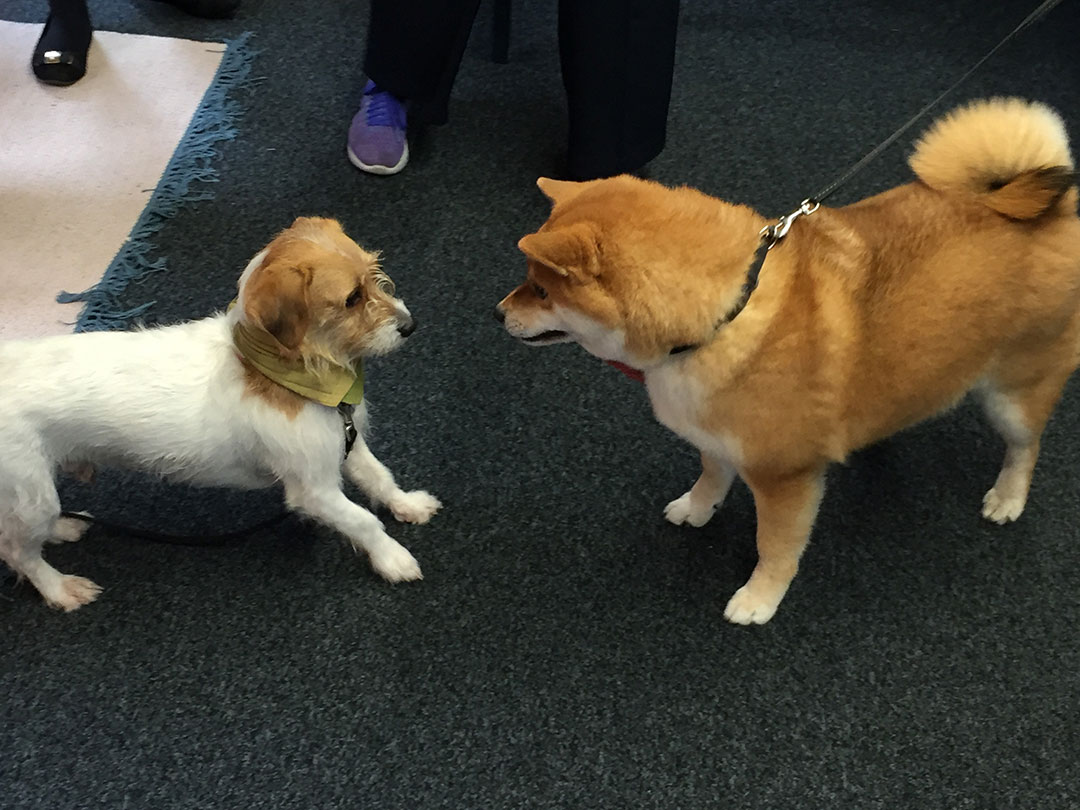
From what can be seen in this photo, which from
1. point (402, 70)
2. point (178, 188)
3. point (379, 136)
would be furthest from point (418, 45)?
point (178, 188)

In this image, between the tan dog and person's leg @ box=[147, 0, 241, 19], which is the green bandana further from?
person's leg @ box=[147, 0, 241, 19]

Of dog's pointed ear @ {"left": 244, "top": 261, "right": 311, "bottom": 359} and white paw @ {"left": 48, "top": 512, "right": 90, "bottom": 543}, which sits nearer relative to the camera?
dog's pointed ear @ {"left": 244, "top": 261, "right": 311, "bottom": 359}

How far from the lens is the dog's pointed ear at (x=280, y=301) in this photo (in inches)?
47.0

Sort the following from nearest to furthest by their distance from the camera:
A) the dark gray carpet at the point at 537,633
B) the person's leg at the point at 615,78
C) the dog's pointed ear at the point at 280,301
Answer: the dog's pointed ear at the point at 280,301, the dark gray carpet at the point at 537,633, the person's leg at the point at 615,78

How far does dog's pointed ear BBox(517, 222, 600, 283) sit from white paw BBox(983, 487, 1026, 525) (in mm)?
1033

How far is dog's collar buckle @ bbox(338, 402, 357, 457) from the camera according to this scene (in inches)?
54.2

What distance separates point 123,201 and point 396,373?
957mm

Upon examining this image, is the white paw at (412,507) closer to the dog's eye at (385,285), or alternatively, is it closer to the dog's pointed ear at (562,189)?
the dog's eye at (385,285)

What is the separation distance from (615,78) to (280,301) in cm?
119

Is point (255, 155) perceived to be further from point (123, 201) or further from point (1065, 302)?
point (1065, 302)

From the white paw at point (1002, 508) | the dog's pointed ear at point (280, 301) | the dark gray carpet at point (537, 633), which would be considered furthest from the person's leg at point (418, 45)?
the white paw at point (1002, 508)

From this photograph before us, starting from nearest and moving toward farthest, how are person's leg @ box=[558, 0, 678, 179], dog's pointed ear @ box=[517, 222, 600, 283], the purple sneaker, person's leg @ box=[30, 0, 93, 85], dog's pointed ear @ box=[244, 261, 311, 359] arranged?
1. dog's pointed ear @ box=[517, 222, 600, 283]
2. dog's pointed ear @ box=[244, 261, 311, 359]
3. person's leg @ box=[558, 0, 678, 179]
4. the purple sneaker
5. person's leg @ box=[30, 0, 93, 85]

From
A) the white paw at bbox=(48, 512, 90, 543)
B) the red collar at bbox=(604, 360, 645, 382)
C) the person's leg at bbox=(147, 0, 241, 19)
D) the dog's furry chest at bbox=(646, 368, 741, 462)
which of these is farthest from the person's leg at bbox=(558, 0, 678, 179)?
the white paw at bbox=(48, 512, 90, 543)

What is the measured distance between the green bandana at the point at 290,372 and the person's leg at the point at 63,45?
1709mm
